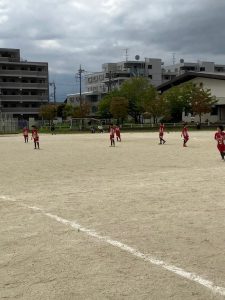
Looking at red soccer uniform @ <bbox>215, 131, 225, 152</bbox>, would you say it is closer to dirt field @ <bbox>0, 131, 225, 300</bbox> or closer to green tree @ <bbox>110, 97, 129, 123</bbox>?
dirt field @ <bbox>0, 131, 225, 300</bbox>

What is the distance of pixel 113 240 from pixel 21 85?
87.9m

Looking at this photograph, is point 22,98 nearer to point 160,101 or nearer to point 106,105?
point 106,105

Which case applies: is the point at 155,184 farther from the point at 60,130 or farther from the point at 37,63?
the point at 37,63

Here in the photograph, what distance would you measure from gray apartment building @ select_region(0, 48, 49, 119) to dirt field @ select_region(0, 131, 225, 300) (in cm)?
8104

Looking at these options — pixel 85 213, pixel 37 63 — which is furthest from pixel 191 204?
pixel 37 63

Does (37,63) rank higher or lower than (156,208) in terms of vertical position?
higher

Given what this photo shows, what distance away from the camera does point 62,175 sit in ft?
46.2

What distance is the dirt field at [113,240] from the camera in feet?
14.6

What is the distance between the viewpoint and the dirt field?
14.6 feet

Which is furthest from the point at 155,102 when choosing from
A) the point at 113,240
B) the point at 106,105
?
the point at 113,240

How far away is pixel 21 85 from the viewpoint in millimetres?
91062

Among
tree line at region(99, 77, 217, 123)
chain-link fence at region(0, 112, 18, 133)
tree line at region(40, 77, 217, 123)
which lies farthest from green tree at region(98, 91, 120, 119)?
chain-link fence at region(0, 112, 18, 133)

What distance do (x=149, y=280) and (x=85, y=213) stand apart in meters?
3.37

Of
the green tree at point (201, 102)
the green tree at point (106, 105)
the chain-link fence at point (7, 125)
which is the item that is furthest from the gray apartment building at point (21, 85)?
the green tree at point (201, 102)
